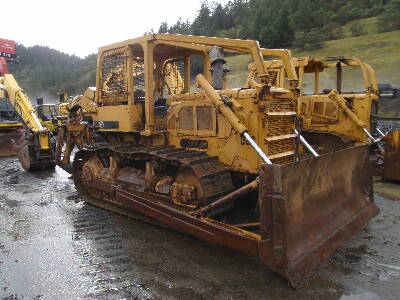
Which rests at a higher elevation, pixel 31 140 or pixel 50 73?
pixel 50 73

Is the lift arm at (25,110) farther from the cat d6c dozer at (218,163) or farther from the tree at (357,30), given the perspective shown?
the tree at (357,30)

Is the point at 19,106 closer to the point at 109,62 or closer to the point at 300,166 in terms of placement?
the point at 109,62

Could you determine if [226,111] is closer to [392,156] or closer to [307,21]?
[392,156]

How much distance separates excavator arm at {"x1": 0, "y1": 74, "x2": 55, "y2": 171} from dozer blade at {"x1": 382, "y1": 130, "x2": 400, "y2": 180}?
8002mm

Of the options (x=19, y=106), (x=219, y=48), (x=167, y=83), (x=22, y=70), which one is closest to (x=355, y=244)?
(x=219, y=48)

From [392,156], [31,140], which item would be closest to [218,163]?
[392,156]

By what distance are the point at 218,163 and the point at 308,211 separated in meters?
1.39

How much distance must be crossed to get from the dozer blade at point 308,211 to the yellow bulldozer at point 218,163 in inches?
0.4

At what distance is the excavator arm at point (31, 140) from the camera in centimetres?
905

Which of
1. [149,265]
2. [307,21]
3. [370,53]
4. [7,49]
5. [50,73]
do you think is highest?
[307,21]

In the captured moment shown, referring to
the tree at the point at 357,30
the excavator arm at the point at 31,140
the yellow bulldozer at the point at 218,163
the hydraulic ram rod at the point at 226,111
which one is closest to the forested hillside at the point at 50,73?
the tree at the point at 357,30

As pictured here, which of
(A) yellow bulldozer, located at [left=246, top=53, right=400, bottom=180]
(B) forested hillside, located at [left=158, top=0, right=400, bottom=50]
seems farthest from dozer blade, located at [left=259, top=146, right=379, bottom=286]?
(B) forested hillside, located at [left=158, top=0, right=400, bottom=50]

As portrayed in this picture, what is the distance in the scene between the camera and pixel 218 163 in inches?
187

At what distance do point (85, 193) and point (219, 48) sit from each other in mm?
3517
